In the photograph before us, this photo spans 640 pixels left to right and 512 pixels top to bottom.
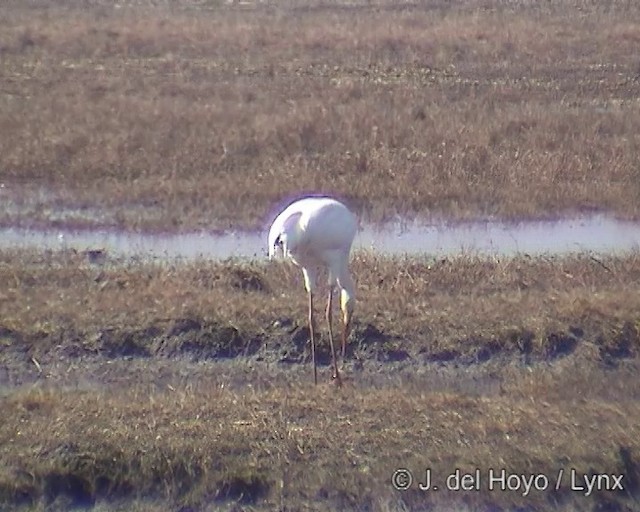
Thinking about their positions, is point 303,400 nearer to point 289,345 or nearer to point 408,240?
point 289,345

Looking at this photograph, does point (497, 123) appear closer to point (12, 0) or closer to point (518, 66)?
point (518, 66)

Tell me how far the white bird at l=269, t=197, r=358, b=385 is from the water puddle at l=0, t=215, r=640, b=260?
2349mm

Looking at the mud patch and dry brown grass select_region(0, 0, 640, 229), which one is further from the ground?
the mud patch

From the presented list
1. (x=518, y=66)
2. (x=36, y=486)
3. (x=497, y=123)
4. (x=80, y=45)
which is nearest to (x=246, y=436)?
(x=36, y=486)

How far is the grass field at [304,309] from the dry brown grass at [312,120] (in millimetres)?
55

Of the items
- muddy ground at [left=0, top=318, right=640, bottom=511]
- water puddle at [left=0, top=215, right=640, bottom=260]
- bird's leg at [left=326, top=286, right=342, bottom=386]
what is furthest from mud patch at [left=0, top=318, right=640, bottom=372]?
water puddle at [left=0, top=215, right=640, bottom=260]

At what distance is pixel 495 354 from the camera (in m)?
8.12

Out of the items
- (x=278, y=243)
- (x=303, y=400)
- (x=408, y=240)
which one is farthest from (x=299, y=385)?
(x=408, y=240)

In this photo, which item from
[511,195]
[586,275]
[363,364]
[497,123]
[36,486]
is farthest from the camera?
[497,123]

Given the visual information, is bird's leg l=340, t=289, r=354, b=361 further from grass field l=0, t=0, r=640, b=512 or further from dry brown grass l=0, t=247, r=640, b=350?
dry brown grass l=0, t=247, r=640, b=350

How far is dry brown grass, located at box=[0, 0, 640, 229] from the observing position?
12.2 metres

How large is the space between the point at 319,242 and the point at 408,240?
3.64 meters

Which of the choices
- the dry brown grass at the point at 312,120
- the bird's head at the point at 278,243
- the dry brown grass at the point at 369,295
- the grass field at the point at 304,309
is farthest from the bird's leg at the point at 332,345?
the dry brown grass at the point at 312,120

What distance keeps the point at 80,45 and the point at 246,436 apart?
18.0 m
